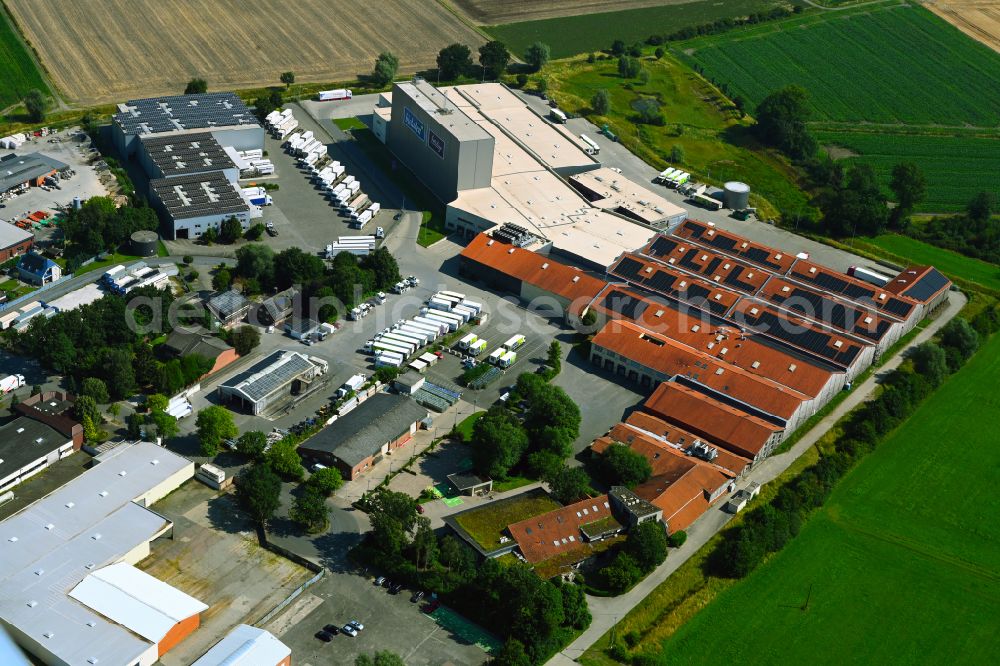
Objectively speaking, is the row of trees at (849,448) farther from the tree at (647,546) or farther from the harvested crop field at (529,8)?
the harvested crop field at (529,8)

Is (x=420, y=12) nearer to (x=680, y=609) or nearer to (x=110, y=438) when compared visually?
(x=110, y=438)

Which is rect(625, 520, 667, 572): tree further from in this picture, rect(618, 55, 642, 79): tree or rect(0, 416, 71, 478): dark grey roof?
rect(618, 55, 642, 79): tree

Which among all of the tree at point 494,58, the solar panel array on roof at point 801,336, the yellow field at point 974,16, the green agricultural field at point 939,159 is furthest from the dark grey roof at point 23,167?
the yellow field at point 974,16

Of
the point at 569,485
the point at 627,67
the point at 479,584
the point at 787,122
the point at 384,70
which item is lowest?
the point at 479,584

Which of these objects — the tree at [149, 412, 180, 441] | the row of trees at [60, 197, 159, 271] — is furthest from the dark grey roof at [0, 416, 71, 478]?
the row of trees at [60, 197, 159, 271]

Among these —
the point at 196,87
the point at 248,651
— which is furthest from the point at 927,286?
the point at 196,87

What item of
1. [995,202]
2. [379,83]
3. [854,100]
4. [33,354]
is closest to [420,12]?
[379,83]

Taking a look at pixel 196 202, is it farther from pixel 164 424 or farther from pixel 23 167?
pixel 164 424
